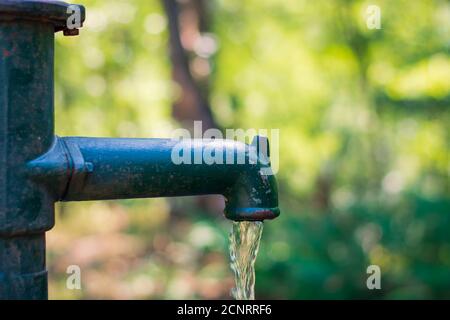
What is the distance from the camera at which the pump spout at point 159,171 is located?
1177 mm

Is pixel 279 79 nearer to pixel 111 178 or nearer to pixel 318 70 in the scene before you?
pixel 318 70

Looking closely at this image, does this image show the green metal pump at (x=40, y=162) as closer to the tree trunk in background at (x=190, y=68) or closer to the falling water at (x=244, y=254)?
the falling water at (x=244, y=254)

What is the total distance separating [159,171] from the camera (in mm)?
1243

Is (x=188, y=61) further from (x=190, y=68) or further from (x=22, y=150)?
(x=22, y=150)

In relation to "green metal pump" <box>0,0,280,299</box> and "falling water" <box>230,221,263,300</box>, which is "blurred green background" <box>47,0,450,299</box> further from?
"green metal pump" <box>0,0,280,299</box>

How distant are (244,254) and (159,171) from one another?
1.02 feet

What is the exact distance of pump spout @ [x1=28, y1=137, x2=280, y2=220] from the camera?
118 centimetres

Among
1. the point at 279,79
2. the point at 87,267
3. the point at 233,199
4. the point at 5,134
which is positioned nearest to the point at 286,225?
the point at 87,267

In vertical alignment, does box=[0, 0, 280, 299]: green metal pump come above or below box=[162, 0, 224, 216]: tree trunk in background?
below

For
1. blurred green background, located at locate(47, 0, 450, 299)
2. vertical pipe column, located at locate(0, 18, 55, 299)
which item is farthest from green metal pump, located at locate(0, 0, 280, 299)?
blurred green background, located at locate(47, 0, 450, 299)

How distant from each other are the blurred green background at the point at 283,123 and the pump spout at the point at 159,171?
10.1 feet

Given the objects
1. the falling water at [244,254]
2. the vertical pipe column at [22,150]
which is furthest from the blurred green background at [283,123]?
the vertical pipe column at [22,150]

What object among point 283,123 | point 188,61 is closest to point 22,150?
point 188,61
